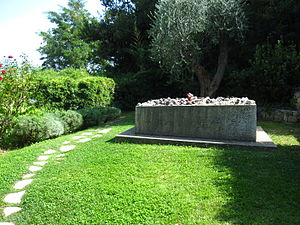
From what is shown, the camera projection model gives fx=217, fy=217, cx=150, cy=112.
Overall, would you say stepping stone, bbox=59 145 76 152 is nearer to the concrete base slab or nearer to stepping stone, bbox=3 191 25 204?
the concrete base slab

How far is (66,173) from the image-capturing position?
325cm

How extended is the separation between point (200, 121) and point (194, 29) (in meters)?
5.13

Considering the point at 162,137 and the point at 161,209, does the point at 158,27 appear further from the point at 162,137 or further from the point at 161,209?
the point at 161,209

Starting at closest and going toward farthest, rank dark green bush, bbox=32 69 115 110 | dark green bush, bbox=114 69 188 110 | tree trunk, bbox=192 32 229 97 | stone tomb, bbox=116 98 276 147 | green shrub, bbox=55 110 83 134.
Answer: stone tomb, bbox=116 98 276 147 → green shrub, bbox=55 110 83 134 → dark green bush, bbox=32 69 115 110 → tree trunk, bbox=192 32 229 97 → dark green bush, bbox=114 69 188 110

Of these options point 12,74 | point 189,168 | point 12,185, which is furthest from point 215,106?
point 12,74

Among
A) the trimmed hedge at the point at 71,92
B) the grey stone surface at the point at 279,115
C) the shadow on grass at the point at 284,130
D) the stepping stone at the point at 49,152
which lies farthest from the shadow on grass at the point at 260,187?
the trimmed hedge at the point at 71,92

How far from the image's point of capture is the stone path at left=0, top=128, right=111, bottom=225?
7.85ft

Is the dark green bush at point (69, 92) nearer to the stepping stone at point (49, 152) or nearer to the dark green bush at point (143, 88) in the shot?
the dark green bush at point (143, 88)

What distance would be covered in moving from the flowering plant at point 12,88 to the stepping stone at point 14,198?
2.79m

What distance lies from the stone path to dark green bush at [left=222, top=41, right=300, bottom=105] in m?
6.25

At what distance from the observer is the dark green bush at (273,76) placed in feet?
24.6

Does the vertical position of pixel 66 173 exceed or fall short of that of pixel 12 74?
it falls short

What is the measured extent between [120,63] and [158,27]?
6346 mm

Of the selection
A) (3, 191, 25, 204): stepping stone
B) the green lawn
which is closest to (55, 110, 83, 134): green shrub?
the green lawn
